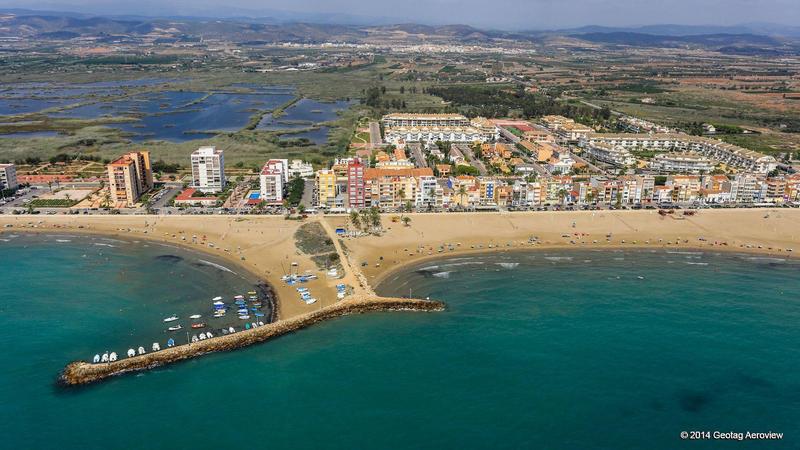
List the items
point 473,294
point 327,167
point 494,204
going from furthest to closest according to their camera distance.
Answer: point 327,167, point 494,204, point 473,294

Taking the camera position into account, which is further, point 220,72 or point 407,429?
point 220,72

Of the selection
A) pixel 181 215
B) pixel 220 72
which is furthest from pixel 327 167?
pixel 220 72

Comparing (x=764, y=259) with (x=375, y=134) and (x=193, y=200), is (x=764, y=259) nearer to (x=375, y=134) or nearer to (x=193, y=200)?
(x=193, y=200)

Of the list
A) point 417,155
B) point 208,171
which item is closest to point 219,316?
point 208,171

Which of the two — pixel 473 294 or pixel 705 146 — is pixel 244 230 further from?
pixel 705 146

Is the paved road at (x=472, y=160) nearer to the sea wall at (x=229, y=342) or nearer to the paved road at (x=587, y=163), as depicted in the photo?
the paved road at (x=587, y=163)
